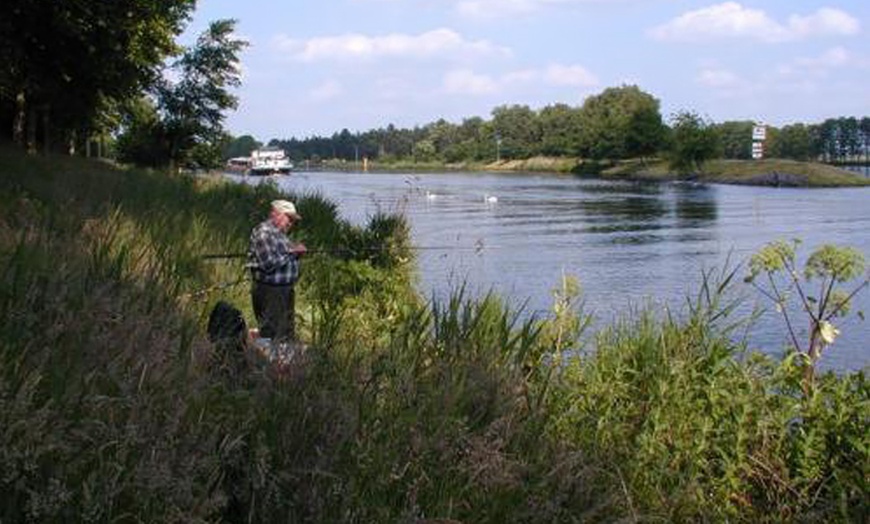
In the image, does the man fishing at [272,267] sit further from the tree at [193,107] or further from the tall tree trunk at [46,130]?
the tree at [193,107]

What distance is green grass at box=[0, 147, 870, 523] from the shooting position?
3.29 meters

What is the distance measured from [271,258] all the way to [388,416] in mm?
5469

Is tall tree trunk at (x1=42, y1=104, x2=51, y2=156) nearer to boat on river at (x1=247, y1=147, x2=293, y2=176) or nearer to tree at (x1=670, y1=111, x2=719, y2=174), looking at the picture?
boat on river at (x1=247, y1=147, x2=293, y2=176)

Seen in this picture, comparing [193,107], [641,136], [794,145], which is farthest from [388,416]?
[794,145]

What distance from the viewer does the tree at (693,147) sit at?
364ft

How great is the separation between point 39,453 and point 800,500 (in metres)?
4.33

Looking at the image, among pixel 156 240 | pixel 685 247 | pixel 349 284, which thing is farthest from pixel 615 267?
pixel 156 240

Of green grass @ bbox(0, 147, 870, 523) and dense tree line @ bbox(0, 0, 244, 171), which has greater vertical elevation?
dense tree line @ bbox(0, 0, 244, 171)

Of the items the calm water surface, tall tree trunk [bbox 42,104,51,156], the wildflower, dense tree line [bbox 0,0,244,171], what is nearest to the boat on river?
the calm water surface

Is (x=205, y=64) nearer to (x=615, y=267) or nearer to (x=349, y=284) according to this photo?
(x=615, y=267)

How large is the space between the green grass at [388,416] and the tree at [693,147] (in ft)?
351

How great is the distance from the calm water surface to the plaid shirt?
1628 mm

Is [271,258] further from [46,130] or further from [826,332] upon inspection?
[46,130]

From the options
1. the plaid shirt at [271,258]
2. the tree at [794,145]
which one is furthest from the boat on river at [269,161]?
the plaid shirt at [271,258]
